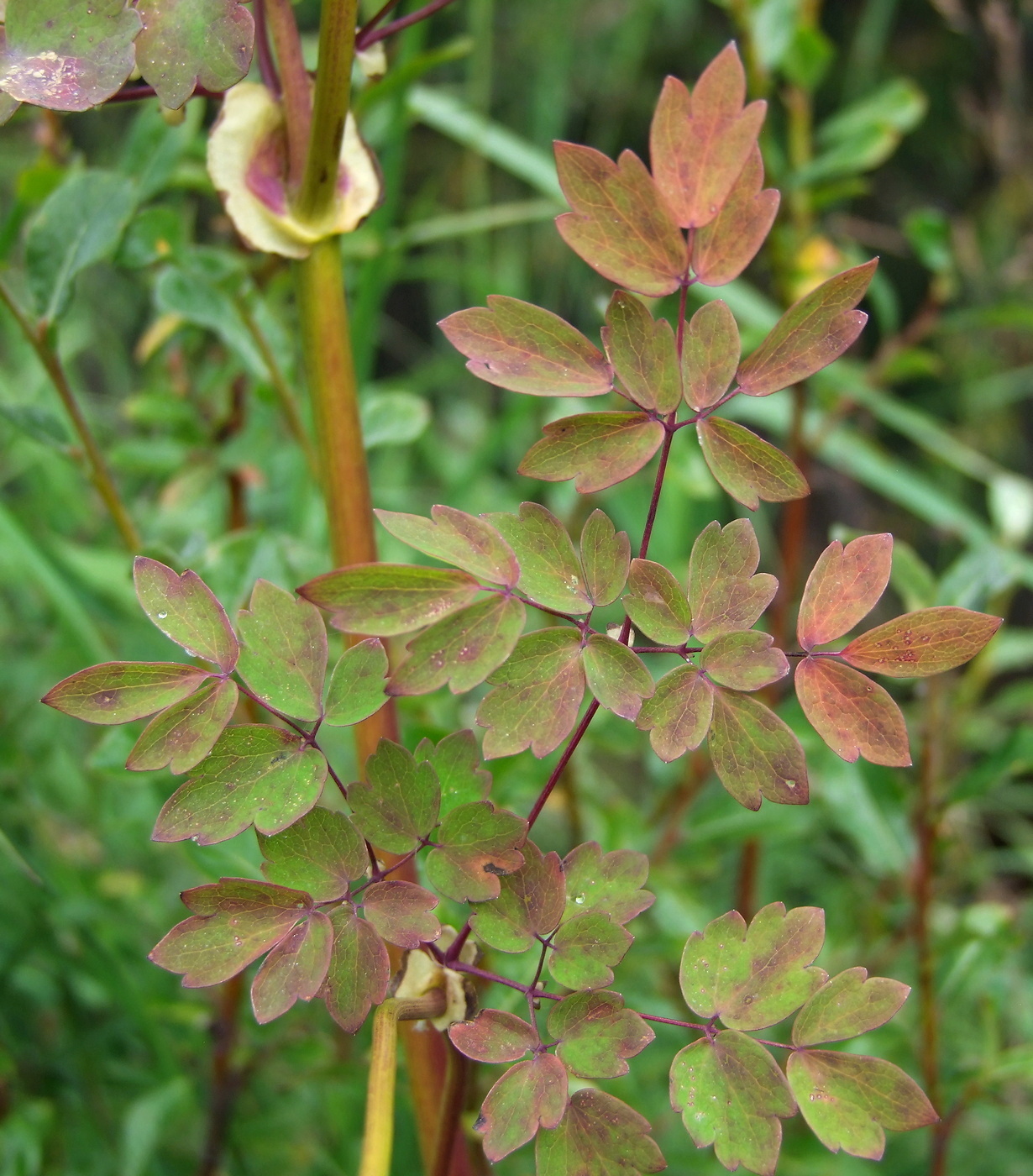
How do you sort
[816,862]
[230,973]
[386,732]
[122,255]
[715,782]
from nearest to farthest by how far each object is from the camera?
[230,973], [386,732], [122,255], [715,782], [816,862]

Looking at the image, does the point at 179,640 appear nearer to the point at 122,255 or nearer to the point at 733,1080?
the point at 733,1080

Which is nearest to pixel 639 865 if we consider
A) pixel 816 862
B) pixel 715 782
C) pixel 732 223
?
pixel 732 223

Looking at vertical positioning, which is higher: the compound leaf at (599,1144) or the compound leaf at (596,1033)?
the compound leaf at (596,1033)

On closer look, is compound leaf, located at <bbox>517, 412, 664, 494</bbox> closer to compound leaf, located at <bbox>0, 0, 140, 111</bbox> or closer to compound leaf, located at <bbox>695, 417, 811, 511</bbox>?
compound leaf, located at <bbox>695, 417, 811, 511</bbox>

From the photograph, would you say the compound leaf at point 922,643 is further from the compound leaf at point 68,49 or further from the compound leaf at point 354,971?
the compound leaf at point 68,49

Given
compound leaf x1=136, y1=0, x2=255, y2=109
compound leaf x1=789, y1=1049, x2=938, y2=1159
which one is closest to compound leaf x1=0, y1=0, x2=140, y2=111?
compound leaf x1=136, y1=0, x2=255, y2=109

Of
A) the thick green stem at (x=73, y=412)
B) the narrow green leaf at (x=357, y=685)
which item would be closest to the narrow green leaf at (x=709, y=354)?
the narrow green leaf at (x=357, y=685)

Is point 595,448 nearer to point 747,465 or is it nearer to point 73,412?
point 747,465

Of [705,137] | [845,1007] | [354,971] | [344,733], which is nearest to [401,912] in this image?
[354,971]
